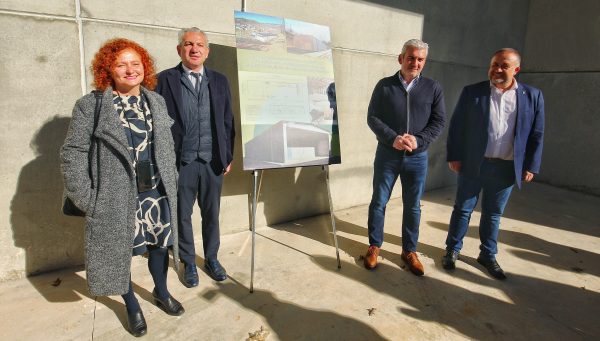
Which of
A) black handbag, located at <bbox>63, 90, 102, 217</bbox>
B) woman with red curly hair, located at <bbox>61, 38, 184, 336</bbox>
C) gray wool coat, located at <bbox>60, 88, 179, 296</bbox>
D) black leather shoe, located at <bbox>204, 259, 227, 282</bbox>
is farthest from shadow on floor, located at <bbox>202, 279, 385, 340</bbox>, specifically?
black handbag, located at <bbox>63, 90, 102, 217</bbox>

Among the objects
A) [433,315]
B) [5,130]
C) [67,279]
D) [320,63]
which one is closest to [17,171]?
[5,130]

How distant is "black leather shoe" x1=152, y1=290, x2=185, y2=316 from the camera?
235 cm

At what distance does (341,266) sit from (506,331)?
1.28 m

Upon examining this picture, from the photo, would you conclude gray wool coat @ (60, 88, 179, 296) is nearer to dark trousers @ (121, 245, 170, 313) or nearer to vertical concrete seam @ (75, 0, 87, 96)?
dark trousers @ (121, 245, 170, 313)

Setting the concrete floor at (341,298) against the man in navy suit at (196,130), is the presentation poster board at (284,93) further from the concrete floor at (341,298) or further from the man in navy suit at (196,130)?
the concrete floor at (341,298)

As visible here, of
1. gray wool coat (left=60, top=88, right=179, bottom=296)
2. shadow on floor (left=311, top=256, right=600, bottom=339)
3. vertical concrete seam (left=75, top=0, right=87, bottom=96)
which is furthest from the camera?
vertical concrete seam (left=75, top=0, right=87, bottom=96)

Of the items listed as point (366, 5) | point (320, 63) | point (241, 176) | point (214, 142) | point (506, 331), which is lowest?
point (506, 331)

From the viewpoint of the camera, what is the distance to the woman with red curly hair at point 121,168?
1.83 meters

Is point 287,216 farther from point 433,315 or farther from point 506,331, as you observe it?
point 506,331

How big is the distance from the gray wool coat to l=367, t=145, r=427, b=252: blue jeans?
1.79m

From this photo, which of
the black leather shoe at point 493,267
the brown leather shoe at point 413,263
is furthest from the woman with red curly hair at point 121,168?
the black leather shoe at point 493,267

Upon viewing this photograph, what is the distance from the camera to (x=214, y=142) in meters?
2.61

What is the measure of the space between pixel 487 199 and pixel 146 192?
269 centimetres

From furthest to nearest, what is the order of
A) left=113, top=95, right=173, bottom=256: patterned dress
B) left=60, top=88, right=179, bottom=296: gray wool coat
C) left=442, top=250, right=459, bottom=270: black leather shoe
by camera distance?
1. left=442, top=250, right=459, bottom=270: black leather shoe
2. left=113, top=95, right=173, bottom=256: patterned dress
3. left=60, top=88, right=179, bottom=296: gray wool coat
